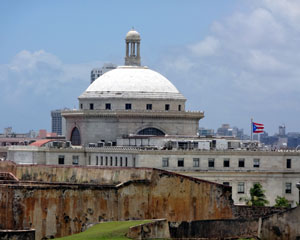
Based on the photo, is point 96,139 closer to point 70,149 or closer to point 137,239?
point 70,149

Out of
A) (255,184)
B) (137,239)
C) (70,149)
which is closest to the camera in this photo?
(137,239)

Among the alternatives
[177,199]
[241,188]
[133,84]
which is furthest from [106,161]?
[177,199]

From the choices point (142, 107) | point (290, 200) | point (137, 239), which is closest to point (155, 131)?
point (142, 107)

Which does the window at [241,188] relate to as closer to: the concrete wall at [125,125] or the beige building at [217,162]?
the beige building at [217,162]

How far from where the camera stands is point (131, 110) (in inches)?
5320

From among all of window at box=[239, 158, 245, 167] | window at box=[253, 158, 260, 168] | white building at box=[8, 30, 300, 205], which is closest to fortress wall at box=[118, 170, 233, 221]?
white building at box=[8, 30, 300, 205]

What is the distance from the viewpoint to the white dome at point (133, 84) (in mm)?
136875

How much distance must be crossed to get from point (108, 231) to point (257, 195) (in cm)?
6275

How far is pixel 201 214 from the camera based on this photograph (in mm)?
60625

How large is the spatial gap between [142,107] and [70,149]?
415 inches

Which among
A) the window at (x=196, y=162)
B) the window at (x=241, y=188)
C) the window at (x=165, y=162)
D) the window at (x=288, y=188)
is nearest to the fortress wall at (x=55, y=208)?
the window at (x=165, y=162)

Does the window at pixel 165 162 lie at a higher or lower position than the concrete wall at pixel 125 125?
lower

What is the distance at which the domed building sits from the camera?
444ft

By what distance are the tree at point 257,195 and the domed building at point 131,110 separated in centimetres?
2038
